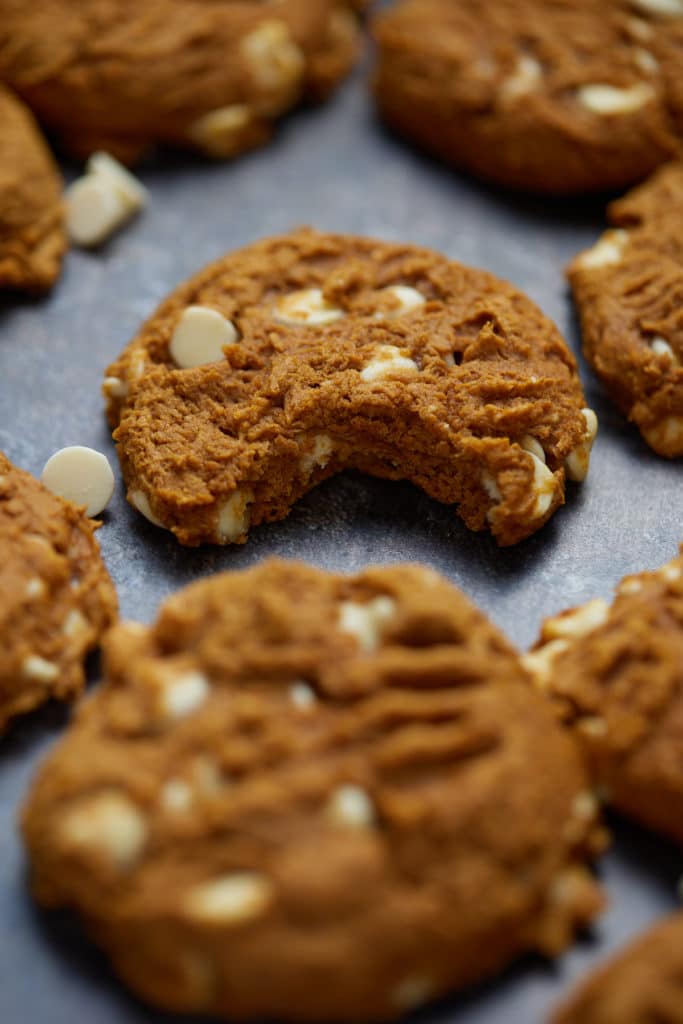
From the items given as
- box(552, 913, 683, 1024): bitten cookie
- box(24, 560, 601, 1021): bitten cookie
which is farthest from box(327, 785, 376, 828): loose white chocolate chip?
box(552, 913, 683, 1024): bitten cookie

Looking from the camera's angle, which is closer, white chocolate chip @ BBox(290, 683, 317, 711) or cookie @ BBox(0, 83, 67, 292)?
white chocolate chip @ BBox(290, 683, 317, 711)

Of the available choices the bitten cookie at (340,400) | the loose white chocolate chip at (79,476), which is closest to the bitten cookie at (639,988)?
the bitten cookie at (340,400)

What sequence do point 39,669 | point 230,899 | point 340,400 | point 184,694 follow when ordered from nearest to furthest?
point 230,899, point 184,694, point 39,669, point 340,400

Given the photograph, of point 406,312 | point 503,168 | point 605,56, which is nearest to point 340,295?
point 406,312

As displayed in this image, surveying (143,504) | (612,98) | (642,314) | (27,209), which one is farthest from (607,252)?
(27,209)

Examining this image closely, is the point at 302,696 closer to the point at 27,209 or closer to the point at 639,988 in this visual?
the point at 639,988

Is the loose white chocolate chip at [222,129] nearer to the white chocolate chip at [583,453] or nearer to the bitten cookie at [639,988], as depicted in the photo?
the white chocolate chip at [583,453]

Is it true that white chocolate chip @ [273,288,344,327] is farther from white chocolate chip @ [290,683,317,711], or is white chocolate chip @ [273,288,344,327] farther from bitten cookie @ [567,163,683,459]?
white chocolate chip @ [290,683,317,711]
